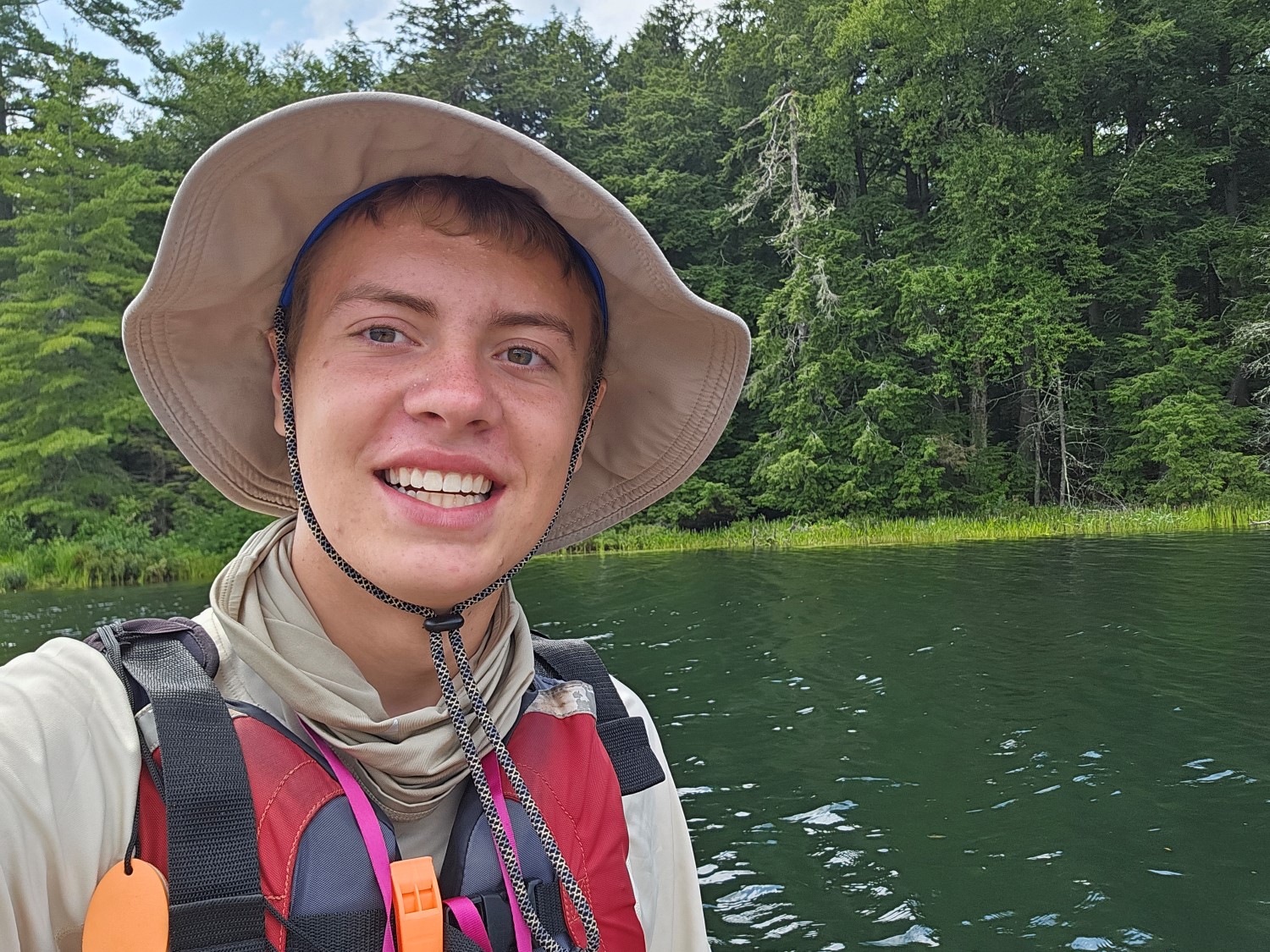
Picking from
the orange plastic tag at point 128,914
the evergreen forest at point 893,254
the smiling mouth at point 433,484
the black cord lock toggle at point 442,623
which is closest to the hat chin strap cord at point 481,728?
the black cord lock toggle at point 442,623

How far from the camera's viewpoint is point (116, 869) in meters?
0.85

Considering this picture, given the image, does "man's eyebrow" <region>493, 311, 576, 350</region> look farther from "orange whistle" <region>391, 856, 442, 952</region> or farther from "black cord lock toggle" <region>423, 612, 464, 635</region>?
"orange whistle" <region>391, 856, 442, 952</region>

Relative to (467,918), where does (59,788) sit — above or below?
above

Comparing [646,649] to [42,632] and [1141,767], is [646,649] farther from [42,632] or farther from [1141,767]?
[42,632]

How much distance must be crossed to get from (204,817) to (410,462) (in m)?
0.42

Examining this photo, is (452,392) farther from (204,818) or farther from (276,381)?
(204,818)

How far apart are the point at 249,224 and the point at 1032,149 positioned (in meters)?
25.5

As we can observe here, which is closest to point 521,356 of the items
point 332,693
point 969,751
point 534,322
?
point 534,322

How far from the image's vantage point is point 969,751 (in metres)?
5.78

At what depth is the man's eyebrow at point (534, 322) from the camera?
1162 mm

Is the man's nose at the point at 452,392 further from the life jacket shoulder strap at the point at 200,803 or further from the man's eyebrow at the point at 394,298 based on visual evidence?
the life jacket shoulder strap at the point at 200,803

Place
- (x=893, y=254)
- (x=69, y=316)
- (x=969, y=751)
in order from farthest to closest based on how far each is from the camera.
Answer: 1. (x=893, y=254)
2. (x=69, y=316)
3. (x=969, y=751)

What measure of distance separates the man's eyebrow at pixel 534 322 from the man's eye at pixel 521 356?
0.11 ft

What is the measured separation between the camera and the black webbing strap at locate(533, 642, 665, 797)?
1320mm
